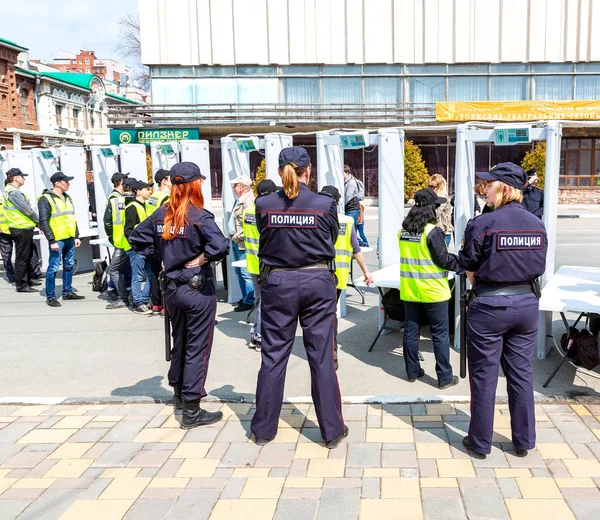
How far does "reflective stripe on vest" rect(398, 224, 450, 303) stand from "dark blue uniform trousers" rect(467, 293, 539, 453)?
1360 mm

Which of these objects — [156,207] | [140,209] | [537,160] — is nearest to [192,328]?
[140,209]

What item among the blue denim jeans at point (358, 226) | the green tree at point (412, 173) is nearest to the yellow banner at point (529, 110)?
the green tree at point (412, 173)

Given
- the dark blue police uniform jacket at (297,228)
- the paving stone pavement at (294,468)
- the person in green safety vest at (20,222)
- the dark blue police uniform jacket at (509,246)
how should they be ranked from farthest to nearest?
the person in green safety vest at (20,222) < the dark blue police uniform jacket at (297,228) < the dark blue police uniform jacket at (509,246) < the paving stone pavement at (294,468)

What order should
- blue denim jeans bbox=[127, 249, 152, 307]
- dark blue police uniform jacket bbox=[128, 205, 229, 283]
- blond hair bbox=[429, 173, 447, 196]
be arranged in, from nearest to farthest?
dark blue police uniform jacket bbox=[128, 205, 229, 283] → blond hair bbox=[429, 173, 447, 196] → blue denim jeans bbox=[127, 249, 152, 307]

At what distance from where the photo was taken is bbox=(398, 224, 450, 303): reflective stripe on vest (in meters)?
5.53

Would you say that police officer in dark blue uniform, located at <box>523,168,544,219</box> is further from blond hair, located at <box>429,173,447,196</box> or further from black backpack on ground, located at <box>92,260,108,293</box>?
black backpack on ground, located at <box>92,260,108,293</box>

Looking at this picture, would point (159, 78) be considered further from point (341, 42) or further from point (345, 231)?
point (345, 231)

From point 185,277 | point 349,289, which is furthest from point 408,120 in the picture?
point 185,277

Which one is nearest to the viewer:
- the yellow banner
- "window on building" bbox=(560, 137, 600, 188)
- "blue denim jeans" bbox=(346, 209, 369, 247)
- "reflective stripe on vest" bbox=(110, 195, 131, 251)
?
"reflective stripe on vest" bbox=(110, 195, 131, 251)

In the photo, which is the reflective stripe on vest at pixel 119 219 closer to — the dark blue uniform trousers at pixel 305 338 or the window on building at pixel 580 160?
the dark blue uniform trousers at pixel 305 338

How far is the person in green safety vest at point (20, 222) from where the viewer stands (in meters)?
10.4

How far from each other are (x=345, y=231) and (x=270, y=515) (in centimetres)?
349

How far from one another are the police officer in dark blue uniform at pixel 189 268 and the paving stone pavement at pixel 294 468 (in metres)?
0.38

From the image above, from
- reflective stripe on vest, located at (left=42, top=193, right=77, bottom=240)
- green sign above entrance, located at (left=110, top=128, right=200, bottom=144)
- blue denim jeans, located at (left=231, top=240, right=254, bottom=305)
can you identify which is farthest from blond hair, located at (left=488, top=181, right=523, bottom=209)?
green sign above entrance, located at (left=110, top=128, right=200, bottom=144)
